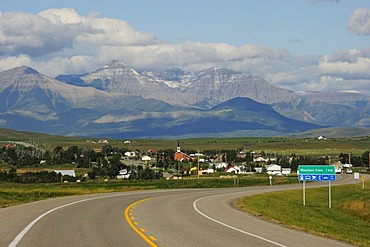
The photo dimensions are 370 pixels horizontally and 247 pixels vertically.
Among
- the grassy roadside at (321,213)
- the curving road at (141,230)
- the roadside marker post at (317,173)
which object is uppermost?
the roadside marker post at (317,173)

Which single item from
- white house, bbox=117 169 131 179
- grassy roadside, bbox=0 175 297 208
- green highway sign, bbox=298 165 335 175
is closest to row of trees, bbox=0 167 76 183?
grassy roadside, bbox=0 175 297 208

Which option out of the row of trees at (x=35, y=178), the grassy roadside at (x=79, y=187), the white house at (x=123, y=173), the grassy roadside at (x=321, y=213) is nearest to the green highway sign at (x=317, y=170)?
the grassy roadside at (x=321, y=213)

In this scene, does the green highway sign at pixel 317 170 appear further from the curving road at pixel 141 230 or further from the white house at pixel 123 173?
the white house at pixel 123 173

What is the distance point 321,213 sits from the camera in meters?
47.7

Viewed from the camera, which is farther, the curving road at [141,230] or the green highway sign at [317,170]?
the green highway sign at [317,170]

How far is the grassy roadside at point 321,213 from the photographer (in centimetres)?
3013

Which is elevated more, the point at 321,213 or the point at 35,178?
the point at 35,178

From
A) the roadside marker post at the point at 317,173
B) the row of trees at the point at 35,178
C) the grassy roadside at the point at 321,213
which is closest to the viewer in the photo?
the grassy roadside at the point at 321,213

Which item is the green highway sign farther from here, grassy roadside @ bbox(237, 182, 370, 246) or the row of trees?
the row of trees

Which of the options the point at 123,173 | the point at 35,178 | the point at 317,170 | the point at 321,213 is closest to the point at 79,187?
the point at 35,178

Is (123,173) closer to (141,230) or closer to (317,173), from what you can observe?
(317,173)

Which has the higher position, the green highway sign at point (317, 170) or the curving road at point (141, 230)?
the green highway sign at point (317, 170)

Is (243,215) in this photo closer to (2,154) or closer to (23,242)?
(23,242)

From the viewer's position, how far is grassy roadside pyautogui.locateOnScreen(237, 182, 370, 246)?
98.9ft
